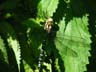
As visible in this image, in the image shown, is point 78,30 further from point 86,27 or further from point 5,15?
point 5,15

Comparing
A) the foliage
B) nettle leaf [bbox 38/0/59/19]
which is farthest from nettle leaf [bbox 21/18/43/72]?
nettle leaf [bbox 38/0/59/19]

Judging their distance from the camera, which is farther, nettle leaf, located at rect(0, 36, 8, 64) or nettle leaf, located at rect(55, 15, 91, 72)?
nettle leaf, located at rect(0, 36, 8, 64)

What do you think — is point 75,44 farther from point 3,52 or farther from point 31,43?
point 3,52

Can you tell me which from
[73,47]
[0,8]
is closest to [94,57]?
[73,47]

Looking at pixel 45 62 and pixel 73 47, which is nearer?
pixel 73 47

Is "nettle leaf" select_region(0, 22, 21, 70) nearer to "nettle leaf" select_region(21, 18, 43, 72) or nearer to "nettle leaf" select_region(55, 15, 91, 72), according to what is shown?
"nettle leaf" select_region(21, 18, 43, 72)

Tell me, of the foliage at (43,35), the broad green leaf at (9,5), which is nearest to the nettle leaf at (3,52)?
the foliage at (43,35)

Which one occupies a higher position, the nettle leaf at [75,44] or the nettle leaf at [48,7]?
the nettle leaf at [48,7]

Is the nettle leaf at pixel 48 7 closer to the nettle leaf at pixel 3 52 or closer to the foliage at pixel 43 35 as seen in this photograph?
the foliage at pixel 43 35
